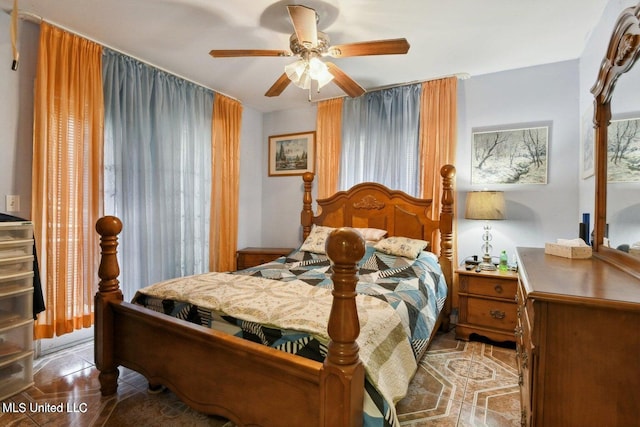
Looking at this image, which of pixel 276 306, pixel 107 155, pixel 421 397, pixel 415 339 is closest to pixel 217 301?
pixel 276 306

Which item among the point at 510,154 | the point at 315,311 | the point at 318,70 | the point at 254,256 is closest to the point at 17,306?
the point at 315,311

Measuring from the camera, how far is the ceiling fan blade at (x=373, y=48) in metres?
1.81

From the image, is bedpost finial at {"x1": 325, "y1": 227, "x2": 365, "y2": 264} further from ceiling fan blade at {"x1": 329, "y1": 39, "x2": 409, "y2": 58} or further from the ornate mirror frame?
ceiling fan blade at {"x1": 329, "y1": 39, "x2": 409, "y2": 58}

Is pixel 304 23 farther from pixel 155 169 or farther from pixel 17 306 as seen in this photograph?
pixel 17 306

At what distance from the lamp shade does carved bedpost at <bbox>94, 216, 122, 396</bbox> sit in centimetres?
267

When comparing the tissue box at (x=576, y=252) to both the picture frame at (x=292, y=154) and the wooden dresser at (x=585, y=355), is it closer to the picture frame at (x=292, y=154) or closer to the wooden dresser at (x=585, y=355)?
the wooden dresser at (x=585, y=355)

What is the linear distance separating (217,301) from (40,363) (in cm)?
172

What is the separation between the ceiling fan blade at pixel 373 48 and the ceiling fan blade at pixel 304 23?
7.0 inches

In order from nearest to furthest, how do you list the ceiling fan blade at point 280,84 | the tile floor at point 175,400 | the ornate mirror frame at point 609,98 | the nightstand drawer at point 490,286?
1. the ornate mirror frame at point 609,98
2. the tile floor at point 175,400
3. the ceiling fan blade at point 280,84
4. the nightstand drawer at point 490,286

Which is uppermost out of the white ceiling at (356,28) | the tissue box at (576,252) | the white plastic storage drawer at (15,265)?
the white ceiling at (356,28)

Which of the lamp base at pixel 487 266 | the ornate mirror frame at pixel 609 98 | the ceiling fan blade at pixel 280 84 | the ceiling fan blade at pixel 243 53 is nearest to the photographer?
the ornate mirror frame at pixel 609 98

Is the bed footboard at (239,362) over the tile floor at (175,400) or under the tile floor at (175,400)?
over

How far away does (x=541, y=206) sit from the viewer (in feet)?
9.34

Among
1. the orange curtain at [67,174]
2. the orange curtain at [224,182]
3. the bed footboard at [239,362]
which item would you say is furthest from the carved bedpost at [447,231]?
the orange curtain at [67,174]
